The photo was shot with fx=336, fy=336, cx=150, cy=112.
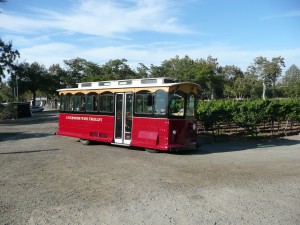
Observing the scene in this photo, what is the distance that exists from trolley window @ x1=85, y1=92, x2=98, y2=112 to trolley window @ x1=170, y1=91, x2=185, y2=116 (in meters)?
4.14

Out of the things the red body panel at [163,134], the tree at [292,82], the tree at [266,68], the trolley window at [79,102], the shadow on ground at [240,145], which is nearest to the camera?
the red body panel at [163,134]

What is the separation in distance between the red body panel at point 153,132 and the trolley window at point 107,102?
31 cm

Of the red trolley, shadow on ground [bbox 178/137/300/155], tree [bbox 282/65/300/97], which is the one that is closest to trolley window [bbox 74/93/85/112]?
the red trolley

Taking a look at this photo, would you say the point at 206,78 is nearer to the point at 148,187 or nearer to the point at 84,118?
the point at 84,118

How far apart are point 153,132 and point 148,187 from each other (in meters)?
4.99

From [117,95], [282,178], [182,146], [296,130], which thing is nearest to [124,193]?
[282,178]

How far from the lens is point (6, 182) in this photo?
829 cm

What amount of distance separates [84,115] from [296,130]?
1335cm

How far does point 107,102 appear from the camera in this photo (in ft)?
47.9

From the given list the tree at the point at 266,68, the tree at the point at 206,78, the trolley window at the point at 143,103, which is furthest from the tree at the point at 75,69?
the trolley window at the point at 143,103

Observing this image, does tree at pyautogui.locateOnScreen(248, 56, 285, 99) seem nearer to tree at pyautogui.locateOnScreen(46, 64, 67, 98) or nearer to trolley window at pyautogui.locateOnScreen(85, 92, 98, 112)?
tree at pyautogui.locateOnScreen(46, 64, 67, 98)

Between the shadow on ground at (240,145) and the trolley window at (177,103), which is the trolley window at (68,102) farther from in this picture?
the shadow on ground at (240,145)

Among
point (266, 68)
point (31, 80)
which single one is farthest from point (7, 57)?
point (266, 68)

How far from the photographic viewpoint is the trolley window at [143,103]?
1285cm
